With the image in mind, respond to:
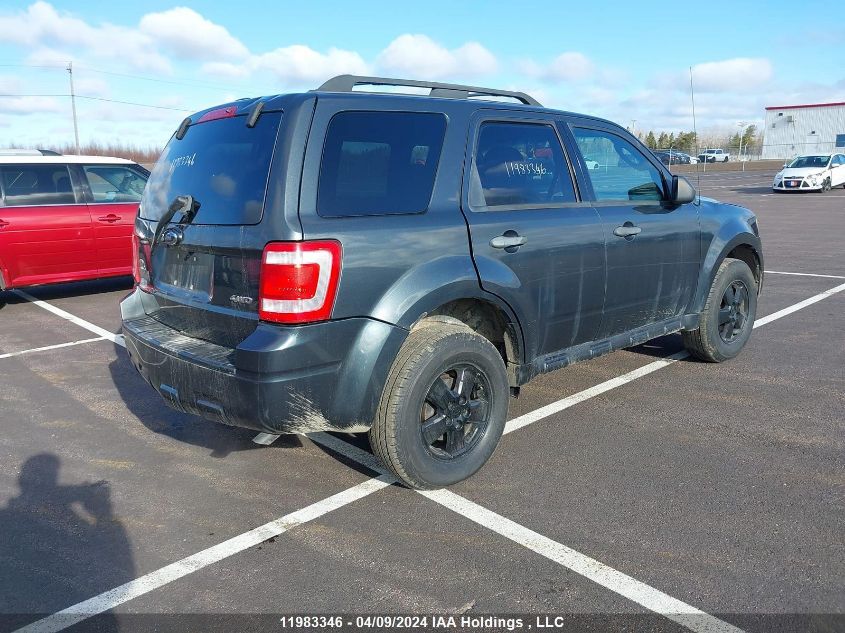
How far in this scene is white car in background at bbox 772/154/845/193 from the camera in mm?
27895

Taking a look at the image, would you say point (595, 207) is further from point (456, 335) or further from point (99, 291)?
point (99, 291)

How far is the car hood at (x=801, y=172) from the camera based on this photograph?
2797 cm

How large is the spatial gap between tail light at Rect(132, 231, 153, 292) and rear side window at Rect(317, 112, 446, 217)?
1340 mm

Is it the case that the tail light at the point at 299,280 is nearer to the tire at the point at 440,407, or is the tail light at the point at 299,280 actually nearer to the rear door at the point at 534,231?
the tire at the point at 440,407

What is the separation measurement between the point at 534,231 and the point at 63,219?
6582 mm

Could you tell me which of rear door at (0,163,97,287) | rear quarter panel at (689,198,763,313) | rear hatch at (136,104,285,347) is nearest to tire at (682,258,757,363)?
rear quarter panel at (689,198,763,313)

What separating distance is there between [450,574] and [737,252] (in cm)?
406

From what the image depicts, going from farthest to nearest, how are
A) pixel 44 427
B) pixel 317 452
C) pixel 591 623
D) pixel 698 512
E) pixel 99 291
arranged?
pixel 99 291 < pixel 44 427 < pixel 317 452 < pixel 698 512 < pixel 591 623

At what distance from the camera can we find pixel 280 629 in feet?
8.61

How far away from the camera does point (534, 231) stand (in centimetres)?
394

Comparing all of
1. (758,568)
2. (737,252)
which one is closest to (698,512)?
(758,568)

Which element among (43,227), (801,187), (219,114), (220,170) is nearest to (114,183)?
(43,227)

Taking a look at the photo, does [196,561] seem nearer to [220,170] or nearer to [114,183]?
[220,170]

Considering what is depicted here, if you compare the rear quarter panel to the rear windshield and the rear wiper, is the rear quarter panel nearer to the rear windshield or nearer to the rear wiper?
the rear windshield
